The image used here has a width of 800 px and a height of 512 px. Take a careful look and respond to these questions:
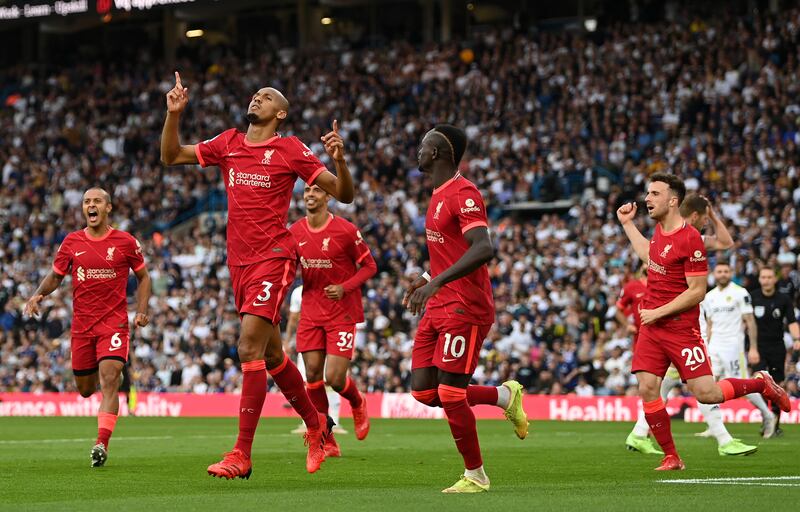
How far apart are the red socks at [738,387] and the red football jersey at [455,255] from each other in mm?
3150

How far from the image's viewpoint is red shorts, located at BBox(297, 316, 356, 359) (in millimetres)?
14945

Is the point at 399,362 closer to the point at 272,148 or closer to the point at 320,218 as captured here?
the point at 320,218

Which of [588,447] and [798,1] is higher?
[798,1]

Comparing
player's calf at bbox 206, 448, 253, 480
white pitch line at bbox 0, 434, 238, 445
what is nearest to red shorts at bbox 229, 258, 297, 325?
player's calf at bbox 206, 448, 253, 480

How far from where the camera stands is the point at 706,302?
19.3 m

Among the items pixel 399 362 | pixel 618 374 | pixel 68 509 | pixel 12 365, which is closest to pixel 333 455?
pixel 68 509

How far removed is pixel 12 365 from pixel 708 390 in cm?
2569

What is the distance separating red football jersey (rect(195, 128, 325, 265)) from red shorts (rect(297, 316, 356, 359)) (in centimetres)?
420

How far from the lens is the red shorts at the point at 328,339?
14945mm

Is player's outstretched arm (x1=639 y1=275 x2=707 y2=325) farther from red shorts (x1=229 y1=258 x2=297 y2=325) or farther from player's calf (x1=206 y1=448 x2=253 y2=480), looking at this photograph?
player's calf (x1=206 y1=448 x2=253 y2=480)

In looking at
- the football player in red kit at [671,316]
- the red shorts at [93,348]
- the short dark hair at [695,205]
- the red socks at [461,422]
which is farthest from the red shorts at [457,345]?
the red shorts at [93,348]

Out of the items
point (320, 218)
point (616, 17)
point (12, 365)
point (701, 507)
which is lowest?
point (12, 365)

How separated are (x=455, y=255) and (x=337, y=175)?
113 centimetres

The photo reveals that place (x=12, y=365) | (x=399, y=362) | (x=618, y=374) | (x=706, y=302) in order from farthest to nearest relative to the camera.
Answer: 1. (x=12, y=365)
2. (x=399, y=362)
3. (x=618, y=374)
4. (x=706, y=302)
